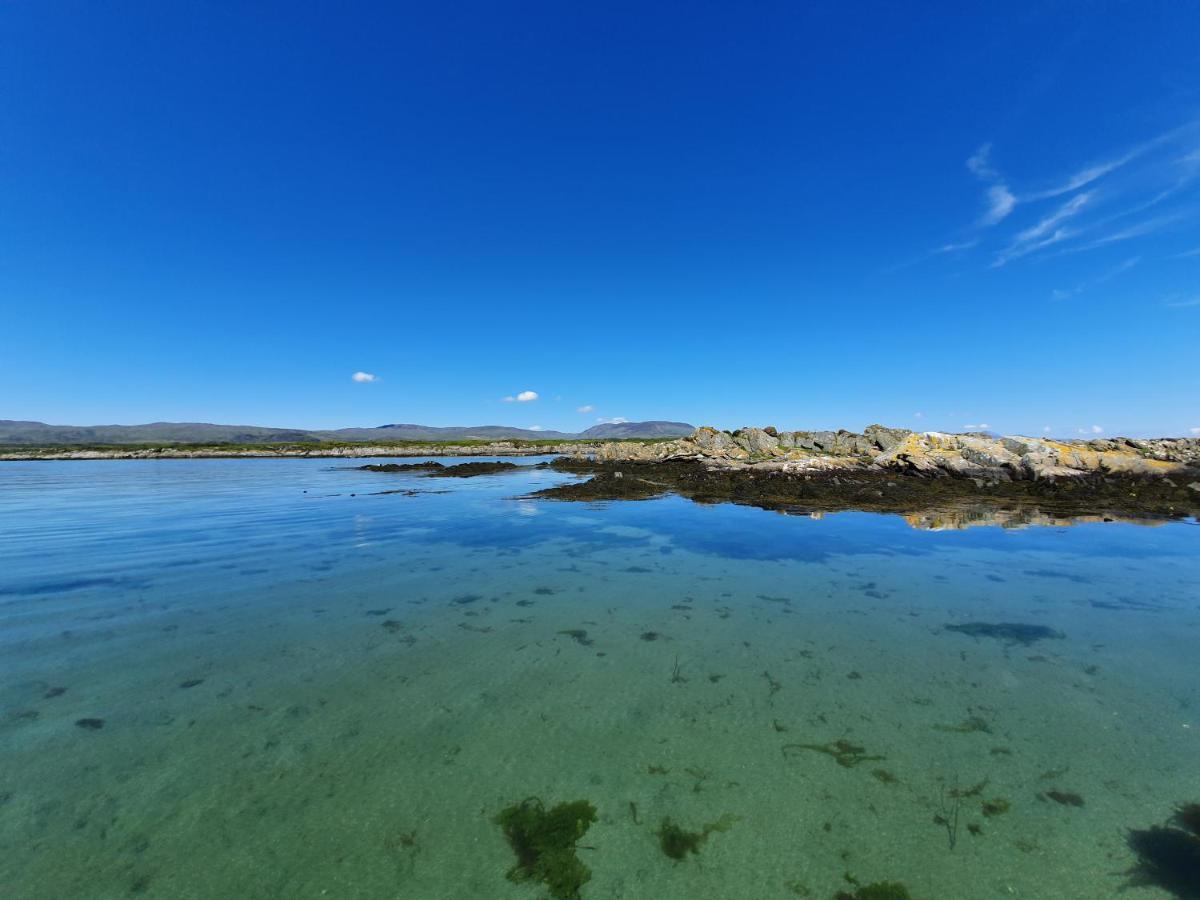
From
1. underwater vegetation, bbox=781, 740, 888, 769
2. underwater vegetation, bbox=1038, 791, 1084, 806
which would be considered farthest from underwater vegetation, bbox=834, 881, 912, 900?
underwater vegetation, bbox=1038, 791, 1084, 806

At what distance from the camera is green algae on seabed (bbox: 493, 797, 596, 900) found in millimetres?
3012

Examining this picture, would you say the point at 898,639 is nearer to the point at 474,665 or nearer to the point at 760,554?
the point at 760,554

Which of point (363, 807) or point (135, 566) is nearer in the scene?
point (363, 807)

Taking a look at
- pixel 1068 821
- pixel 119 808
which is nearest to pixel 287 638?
pixel 119 808

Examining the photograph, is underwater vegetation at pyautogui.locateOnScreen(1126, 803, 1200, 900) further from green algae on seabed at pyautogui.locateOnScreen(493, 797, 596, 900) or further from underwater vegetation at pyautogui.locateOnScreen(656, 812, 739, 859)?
green algae on seabed at pyautogui.locateOnScreen(493, 797, 596, 900)

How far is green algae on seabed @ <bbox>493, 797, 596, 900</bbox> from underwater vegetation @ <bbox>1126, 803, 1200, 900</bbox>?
3526mm

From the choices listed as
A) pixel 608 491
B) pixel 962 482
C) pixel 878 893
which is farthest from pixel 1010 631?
pixel 962 482

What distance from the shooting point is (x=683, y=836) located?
3377 millimetres

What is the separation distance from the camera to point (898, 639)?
667 centimetres

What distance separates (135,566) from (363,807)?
10968 millimetres

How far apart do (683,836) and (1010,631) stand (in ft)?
21.6

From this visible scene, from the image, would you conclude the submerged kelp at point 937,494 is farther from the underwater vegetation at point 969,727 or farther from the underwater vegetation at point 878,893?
the underwater vegetation at point 878,893

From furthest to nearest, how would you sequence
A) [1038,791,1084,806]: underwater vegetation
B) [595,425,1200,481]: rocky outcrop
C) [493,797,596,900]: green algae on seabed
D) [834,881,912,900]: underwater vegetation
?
[595,425,1200,481]: rocky outcrop → [1038,791,1084,806]: underwater vegetation → [493,797,596,900]: green algae on seabed → [834,881,912,900]: underwater vegetation

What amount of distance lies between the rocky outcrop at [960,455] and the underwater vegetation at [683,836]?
2796 centimetres
